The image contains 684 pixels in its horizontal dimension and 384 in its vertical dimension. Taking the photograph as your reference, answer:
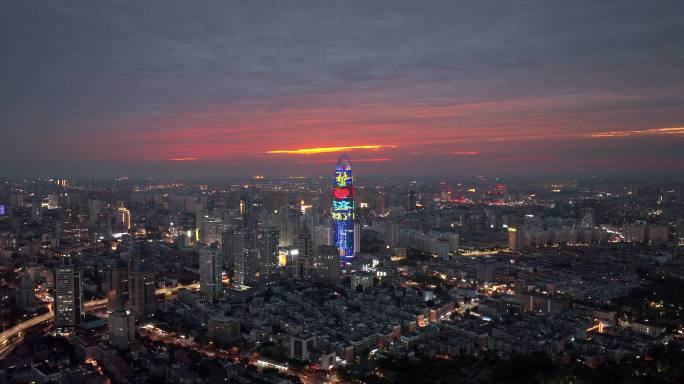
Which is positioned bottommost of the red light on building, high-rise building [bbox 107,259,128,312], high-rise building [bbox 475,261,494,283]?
high-rise building [bbox 475,261,494,283]

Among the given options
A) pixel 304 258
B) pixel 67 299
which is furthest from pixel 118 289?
pixel 304 258

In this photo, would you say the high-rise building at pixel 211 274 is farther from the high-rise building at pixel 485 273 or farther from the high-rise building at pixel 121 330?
the high-rise building at pixel 485 273

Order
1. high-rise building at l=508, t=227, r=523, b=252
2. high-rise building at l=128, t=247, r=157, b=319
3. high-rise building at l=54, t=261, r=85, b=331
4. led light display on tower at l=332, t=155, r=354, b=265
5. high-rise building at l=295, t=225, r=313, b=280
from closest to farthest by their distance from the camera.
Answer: high-rise building at l=54, t=261, r=85, b=331 < high-rise building at l=128, t=247, r=157, b=319 < high-rise building at l=295, t=225, r=313, b=280 < led light display on tower at l=332, t=155, r=354, b=265 < high-rise building at l=508, t=227, r=523, b=252

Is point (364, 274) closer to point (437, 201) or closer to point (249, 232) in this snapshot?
point (249, 232)

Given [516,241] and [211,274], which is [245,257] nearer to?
[211,274]

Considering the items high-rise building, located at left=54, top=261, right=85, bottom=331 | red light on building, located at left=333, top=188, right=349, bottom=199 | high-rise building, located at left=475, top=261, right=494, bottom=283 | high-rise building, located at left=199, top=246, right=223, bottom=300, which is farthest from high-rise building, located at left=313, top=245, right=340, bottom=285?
high-rise building, located at left=54, top=261, right=85, bottom=331

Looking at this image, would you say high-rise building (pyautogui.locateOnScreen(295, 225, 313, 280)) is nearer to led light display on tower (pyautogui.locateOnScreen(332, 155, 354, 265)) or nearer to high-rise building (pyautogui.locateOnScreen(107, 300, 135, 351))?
led light display on tower (pyautogui.locateOnScreen(332, 155, 354, 265))
